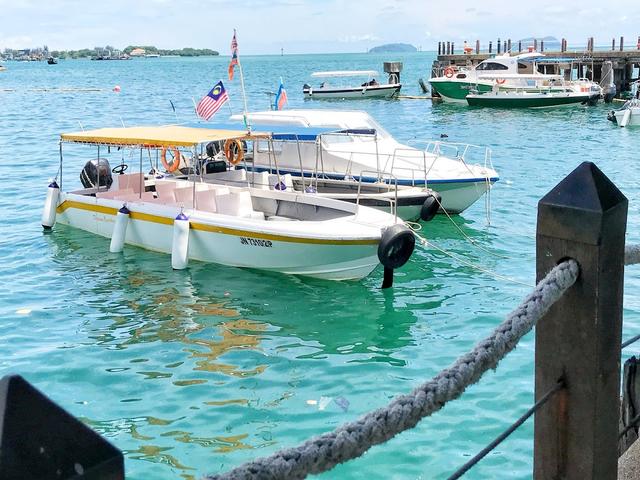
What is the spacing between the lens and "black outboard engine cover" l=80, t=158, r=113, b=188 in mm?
18234

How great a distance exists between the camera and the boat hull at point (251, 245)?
13328mm

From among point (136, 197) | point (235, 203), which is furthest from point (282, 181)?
point (136, 197)

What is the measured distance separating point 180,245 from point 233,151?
3.27 m

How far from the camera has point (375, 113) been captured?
5319 centimetres

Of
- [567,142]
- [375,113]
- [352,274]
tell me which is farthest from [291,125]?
[375,113]

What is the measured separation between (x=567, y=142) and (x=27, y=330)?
27.8 meters

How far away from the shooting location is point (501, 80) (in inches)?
1965

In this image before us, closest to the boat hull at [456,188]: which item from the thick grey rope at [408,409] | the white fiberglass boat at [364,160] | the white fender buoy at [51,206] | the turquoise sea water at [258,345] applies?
the white fiberglass boat at [364,160]

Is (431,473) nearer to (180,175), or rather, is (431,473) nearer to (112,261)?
(112,261)

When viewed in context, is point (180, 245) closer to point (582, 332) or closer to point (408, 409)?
point (582, 332)

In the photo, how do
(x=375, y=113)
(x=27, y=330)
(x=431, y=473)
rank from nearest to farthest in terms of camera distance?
(x=431, y=473) → (x=27, y=330) → (x=375, y=113)

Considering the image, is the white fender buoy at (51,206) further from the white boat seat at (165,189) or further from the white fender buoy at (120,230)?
the white fender buoy at (120,230)

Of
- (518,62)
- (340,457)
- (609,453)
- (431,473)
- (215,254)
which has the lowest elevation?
(431,473)

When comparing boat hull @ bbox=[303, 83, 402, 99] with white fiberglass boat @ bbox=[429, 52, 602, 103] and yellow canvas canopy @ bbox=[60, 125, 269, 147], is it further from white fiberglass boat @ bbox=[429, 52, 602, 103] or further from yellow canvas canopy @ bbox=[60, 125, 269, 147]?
yellow canvas canopy @ bbox=[60, 125, 269, 147]
